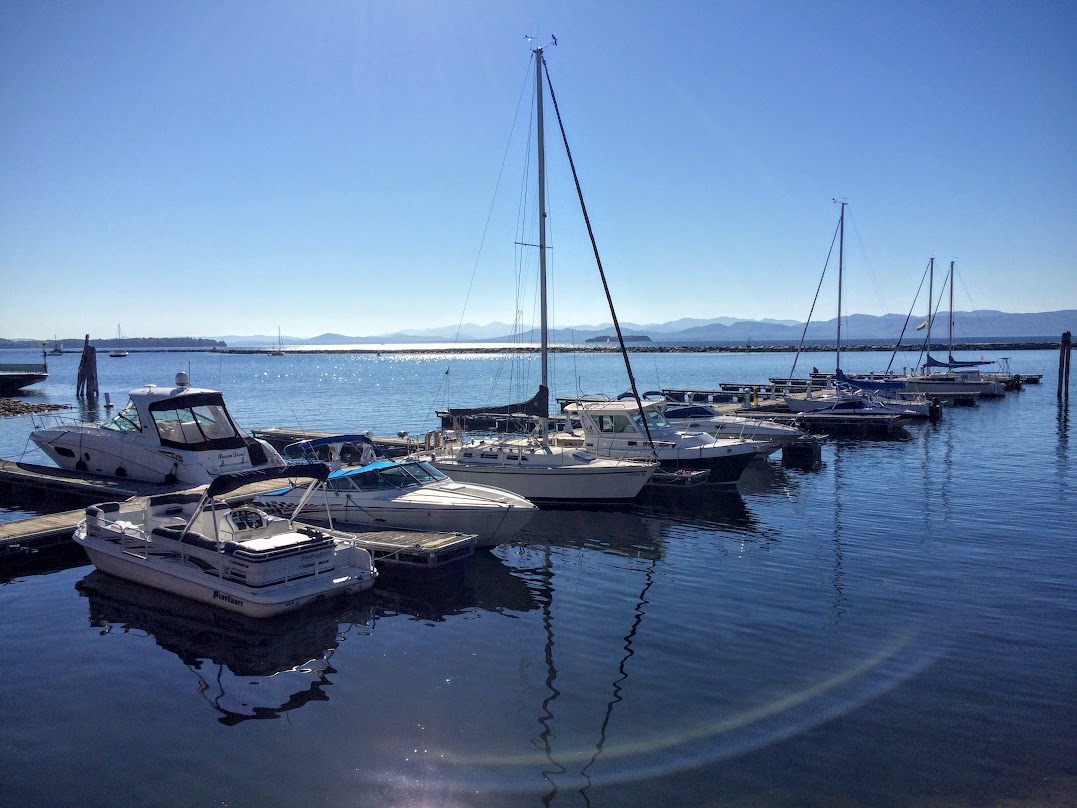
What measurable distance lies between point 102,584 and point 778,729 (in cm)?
1271

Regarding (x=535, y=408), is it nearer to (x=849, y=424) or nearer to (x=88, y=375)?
(x=849, y=424)

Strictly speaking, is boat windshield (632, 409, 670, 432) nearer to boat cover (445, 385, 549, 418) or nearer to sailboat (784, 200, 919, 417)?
boat cover (445, 385, 549, 418)

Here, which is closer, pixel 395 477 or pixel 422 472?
pixel 395 477

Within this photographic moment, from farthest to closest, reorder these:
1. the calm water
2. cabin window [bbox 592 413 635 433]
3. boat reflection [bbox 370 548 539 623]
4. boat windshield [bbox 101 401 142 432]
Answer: cabin window [bbox 592 413 635 433]
boat windshield [bbox 101 401 142 432]
boat reflection [bbox 370 548 539 623]
the calm water

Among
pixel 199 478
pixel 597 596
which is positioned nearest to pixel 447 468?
pixel 199 478

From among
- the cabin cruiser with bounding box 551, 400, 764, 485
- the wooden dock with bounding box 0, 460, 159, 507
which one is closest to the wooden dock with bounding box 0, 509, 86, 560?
the wooden dock with bounding box 0, 460, 159, 507

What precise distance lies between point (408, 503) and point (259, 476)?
149 inches

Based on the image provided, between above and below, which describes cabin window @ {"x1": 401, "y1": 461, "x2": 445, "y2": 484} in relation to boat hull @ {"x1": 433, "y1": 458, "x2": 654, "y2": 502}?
above

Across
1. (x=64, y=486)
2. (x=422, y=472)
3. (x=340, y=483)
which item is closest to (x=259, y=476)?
(x=340, y=483)

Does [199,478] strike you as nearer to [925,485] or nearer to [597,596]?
[597,596]

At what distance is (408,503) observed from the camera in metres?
16.7

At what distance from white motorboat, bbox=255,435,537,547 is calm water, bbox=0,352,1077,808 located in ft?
3.60

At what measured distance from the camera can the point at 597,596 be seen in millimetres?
14602

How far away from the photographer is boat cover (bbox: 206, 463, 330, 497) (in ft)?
→ 42.9
